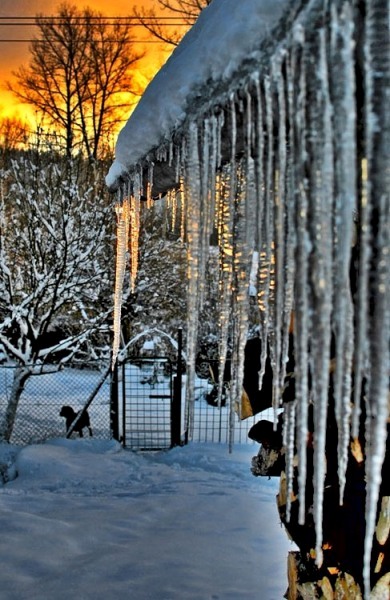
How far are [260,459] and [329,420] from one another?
747mm

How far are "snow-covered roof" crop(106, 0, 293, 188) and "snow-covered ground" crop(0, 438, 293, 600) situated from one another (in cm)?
338

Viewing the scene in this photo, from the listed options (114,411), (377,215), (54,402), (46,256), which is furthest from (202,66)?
(54,402)

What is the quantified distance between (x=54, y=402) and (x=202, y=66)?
40.5 ft

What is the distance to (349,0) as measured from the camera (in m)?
0.96

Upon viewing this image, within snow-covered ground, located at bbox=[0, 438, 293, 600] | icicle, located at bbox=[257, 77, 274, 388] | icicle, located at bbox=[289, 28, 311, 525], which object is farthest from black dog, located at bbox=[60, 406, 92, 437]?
icicle, located at bbox=[289, 28, 311, 525]

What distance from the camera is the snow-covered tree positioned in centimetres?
856

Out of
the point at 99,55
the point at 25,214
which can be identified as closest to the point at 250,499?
the point at 25,214

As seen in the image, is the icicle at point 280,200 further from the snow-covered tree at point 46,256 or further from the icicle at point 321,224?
the snow-covered tree at point 46,256

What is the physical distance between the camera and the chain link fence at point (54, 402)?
1021cm

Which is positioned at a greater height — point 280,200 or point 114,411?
point 280,200

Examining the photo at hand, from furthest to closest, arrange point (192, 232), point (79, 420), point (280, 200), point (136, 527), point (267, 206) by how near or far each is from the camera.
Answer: point (79, 420) → point (136, 527) → point (192, 232) → point (267, 206) → point (280, 200)

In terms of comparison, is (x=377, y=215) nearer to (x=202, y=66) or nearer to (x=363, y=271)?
(x=363, y=271)

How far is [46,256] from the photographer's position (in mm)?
9422

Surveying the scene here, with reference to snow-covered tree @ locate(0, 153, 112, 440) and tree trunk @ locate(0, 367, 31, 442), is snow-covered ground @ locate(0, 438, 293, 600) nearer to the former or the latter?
tree trunk @ locate(0, 367, 31, 442)
